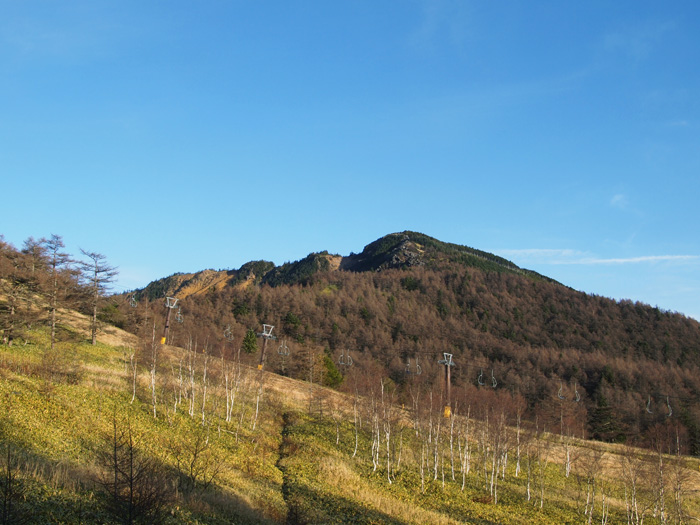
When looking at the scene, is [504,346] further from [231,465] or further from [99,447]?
[99,447]

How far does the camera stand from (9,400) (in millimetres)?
27688

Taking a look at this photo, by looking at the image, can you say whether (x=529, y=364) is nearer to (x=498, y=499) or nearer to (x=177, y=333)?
(x=177, y=333)

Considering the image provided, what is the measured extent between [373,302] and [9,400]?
167839 millimetres

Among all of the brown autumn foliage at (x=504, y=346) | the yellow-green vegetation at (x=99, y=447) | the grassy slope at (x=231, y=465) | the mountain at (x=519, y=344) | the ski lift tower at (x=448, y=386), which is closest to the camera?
the yellow-green vegetation at (x=99, y=447)

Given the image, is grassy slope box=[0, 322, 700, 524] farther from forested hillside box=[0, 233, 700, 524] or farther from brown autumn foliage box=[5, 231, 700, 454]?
brown autumn foliage box=[5, 231, 700, 454]

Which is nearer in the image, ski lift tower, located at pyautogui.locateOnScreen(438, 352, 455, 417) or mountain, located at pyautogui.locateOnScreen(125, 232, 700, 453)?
ski lift tower, located at pyautogui.locateOnScreen(438, 352, 455, 417)

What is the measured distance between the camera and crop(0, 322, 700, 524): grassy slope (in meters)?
18.5

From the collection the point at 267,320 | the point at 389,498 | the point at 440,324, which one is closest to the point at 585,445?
the point at 389,498

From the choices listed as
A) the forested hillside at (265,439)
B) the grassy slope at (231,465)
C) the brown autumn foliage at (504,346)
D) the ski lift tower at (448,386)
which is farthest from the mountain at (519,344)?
the grassy slope at (231,465)

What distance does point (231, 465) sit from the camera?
30406 mm

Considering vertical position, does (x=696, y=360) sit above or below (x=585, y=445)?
above

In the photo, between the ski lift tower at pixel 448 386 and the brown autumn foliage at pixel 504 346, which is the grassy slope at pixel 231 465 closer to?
the ski lift tower at pixel 448 386

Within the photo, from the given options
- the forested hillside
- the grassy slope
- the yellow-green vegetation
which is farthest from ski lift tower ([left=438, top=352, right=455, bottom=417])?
the yellow-green vegetation

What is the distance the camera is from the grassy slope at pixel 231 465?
18516 millimetres
